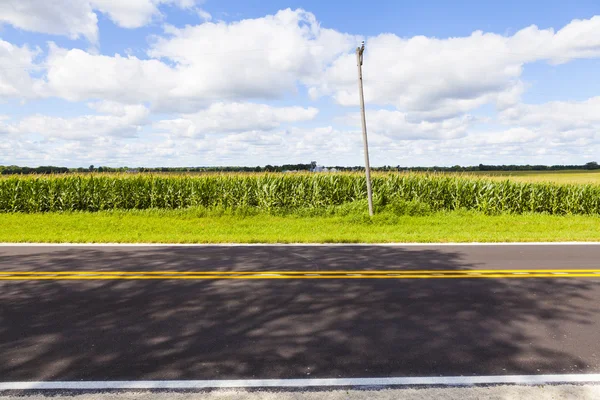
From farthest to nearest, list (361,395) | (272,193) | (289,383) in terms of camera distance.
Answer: (272,193)
(289,383)
(361,395)

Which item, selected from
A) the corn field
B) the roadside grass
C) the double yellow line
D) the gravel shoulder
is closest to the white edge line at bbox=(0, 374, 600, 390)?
the gravel shoulder

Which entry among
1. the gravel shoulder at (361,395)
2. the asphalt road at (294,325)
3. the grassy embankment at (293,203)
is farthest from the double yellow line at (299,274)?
the grassy embankment at (293,203)

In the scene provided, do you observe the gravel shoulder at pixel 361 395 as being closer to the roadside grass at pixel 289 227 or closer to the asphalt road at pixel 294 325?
the asphalt road at pixel 294 325

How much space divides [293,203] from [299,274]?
Answer: 37.5ft

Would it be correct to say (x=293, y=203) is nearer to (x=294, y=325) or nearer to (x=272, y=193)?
(x=272, y=193)

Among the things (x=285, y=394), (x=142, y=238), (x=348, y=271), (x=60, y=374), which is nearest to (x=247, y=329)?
(x=285, y=394)

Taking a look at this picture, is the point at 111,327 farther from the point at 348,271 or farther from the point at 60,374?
the point at 348,271

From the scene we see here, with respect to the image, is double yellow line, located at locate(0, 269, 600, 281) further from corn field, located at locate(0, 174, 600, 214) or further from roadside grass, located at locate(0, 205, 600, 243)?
corn field, located at locate(0, 174, 600, 214)

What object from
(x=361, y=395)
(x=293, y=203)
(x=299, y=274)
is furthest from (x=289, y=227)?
(x=361, y=395)

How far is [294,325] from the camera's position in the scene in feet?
16.5

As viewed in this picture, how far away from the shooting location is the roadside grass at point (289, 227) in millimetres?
11727

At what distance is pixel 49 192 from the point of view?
1925 cm

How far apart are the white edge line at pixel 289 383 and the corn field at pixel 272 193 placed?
49.8 ft

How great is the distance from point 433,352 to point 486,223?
12810 mm
